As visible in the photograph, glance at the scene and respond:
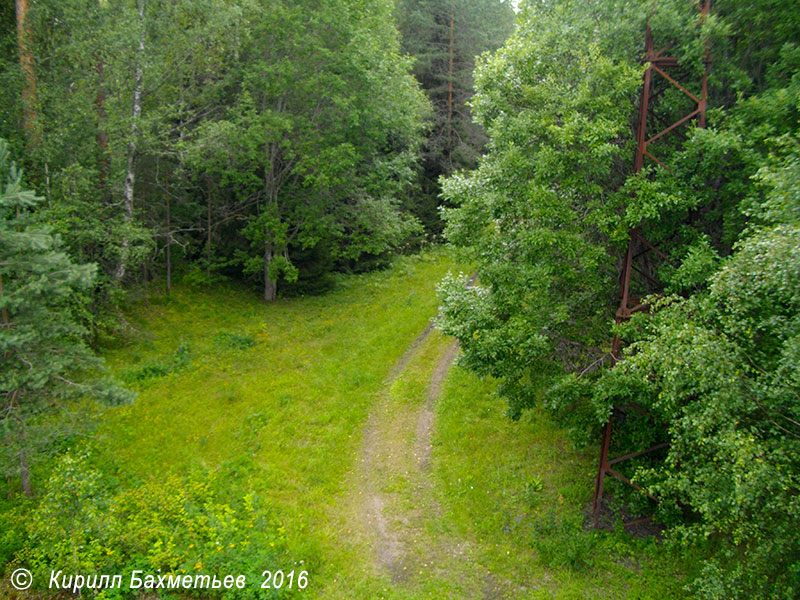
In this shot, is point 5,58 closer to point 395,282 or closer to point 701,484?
point 395,282

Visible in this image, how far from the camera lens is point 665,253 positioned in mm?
10961

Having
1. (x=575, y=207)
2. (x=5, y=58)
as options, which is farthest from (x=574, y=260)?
(x=5, y=58)

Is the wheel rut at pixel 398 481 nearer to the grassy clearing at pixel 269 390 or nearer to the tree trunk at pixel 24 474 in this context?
the grassy clearing at pixel 269 390

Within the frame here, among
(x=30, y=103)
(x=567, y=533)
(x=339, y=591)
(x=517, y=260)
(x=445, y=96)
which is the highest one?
(x=445, y=96)

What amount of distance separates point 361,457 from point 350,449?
1.41 feet

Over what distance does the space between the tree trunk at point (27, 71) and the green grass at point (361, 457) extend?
6927mm

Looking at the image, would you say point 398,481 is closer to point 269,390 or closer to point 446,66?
point 269,390

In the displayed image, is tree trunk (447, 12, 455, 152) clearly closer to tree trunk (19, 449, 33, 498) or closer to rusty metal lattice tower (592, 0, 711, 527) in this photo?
rusty metal lattice tower (592, 0, 711, 527)

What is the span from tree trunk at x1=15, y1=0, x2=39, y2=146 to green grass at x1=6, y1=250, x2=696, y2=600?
273 inches

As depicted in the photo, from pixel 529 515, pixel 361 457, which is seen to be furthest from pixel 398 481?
pixel 529 515

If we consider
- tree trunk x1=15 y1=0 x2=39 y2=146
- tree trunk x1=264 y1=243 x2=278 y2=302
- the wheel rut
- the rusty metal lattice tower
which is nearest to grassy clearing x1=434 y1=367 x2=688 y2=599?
the wheel rut

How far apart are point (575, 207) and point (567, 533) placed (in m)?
6.56

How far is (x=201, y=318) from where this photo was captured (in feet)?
69.7

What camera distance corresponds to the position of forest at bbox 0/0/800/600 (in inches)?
298
